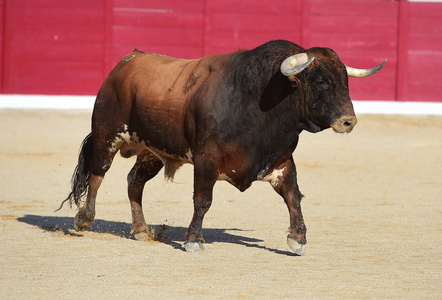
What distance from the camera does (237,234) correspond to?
6.71 meters

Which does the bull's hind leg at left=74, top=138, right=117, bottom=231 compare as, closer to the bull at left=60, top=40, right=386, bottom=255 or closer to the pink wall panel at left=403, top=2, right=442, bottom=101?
the bull at left=60, top=40, right=386, bottom=255

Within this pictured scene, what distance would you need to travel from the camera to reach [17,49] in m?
14.1

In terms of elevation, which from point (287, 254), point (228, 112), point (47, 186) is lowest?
point (47, 186)

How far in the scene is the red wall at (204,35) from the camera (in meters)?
14.1

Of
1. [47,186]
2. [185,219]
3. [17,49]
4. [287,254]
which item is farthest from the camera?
[17,49]

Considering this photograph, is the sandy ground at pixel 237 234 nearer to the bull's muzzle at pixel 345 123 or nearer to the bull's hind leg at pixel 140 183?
the bull's hind leg at pixel 140 183

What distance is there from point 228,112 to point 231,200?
2767mm

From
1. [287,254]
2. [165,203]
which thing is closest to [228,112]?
[287,254]

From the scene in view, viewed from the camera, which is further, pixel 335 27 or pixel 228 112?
pixel 335 27

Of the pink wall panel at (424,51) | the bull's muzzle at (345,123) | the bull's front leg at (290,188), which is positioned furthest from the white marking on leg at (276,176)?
the pink wall panel at (424,51)

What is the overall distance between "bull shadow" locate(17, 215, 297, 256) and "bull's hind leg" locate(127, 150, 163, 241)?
4.1 inches

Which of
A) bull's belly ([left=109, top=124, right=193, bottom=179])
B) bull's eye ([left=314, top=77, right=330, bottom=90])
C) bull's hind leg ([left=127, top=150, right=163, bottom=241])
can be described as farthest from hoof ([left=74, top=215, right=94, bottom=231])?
bull's eye ([left=314, top=77, right=330, bottom=90])

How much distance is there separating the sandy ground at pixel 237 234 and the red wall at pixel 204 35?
91.1 inches

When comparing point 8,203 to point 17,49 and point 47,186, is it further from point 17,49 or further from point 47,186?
point 17,49
